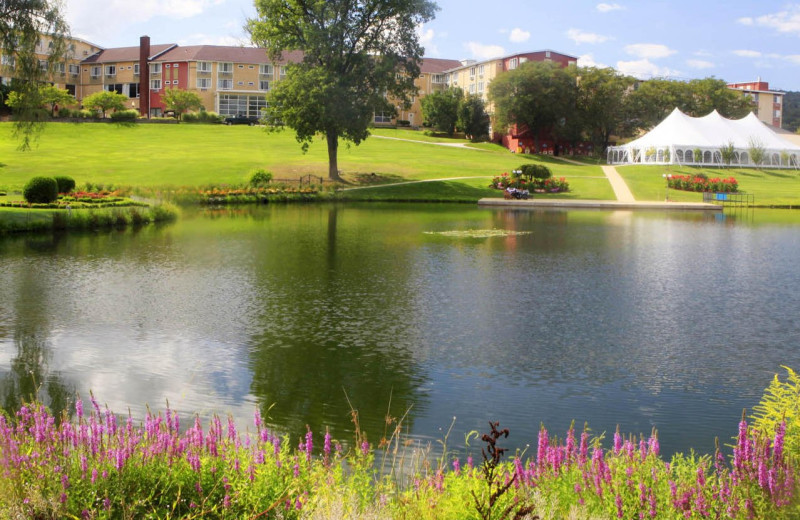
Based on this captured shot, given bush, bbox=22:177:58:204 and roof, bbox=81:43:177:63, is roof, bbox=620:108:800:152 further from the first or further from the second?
roof, bbox=81:43:177:63

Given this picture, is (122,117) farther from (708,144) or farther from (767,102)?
(767,102)

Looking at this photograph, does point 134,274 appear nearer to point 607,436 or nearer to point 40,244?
point 40,244

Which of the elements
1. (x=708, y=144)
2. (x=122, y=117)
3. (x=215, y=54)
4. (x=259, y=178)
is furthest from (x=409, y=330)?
(x=215, y=54)

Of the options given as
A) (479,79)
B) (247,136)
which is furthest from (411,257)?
(479,79)

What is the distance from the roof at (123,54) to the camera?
115312 mm

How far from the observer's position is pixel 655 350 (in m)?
13.7

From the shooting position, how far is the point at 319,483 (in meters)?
6.17

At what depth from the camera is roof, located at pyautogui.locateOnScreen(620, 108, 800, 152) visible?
77.9 meters

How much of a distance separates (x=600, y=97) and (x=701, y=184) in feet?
141

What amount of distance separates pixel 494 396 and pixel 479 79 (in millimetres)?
111847

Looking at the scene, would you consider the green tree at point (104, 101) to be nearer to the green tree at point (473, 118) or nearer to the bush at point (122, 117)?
the bush at point (122, 117)

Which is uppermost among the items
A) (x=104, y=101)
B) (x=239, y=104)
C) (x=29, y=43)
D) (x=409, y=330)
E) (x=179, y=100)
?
(x=239, y=104)

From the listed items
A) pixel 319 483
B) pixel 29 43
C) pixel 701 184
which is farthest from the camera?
pixel 701 184

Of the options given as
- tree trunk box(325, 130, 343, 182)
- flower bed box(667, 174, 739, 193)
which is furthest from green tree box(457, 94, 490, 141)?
tree trunk box(325, 130, 343, 182)
